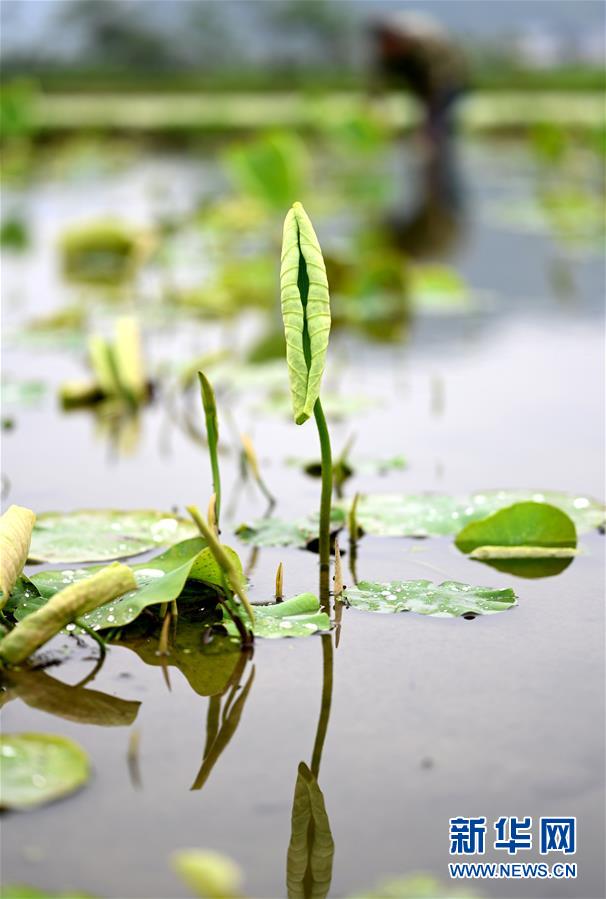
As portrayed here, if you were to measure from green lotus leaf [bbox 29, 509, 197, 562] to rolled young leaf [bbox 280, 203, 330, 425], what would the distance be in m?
0.33

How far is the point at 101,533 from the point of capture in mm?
1439

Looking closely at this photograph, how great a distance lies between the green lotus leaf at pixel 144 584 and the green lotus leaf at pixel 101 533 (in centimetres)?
10

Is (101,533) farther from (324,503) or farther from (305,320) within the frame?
(305,320)

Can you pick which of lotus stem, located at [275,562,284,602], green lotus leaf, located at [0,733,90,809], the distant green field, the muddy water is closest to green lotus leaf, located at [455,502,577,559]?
the muddy water

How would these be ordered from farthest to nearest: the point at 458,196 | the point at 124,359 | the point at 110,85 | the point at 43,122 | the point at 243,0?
the point at 243,0
the point at 110,85
the point at 43,122
the point at 458,196
the point at 124,359

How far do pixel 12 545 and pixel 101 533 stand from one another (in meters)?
0.30

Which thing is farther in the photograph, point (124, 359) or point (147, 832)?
point (124, 359)

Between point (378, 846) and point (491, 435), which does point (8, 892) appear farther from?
point (491, 435)

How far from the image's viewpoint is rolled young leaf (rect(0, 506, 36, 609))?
1120 mm

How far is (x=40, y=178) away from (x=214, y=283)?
3.65 meters

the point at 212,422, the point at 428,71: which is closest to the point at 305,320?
the point at 212,422

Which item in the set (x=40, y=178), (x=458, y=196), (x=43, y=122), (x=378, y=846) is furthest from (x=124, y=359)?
(x=43, y=122)

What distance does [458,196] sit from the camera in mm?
5633

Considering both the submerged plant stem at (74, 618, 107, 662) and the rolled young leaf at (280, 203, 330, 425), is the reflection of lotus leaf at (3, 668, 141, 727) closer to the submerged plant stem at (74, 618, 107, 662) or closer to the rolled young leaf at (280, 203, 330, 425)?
the submerged plant stem at (74, 618, 107, 662)
